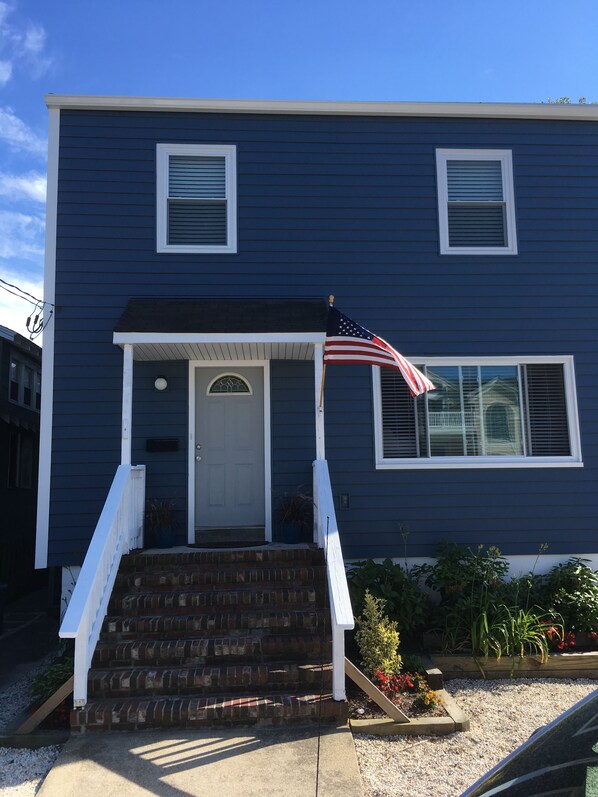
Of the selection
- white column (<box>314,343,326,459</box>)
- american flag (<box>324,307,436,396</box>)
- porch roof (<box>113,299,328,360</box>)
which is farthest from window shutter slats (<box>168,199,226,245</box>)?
american flag (<box>324,307,436,396</box>)

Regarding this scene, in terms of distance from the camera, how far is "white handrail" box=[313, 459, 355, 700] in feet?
14.9

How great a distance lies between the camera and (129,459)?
6.46 meters

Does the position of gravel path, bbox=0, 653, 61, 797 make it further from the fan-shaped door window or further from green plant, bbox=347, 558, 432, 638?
the fan-shaped door window

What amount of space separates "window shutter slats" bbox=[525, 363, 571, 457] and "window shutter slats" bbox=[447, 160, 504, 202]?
2269mm

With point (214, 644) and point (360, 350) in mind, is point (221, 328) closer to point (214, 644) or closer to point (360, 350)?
point (360, 350)

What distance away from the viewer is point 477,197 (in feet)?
25.7

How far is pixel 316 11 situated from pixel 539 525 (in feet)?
23.1

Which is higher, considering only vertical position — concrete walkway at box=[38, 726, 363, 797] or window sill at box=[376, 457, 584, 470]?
window sill at box=[376, 457, 584, 470]

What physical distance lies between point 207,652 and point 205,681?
0.28 meters

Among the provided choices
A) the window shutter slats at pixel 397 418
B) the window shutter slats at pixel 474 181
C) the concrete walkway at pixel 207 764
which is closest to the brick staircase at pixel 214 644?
the concrete walkway at pixel 207 764

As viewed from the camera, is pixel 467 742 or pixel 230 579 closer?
pixel 467 742

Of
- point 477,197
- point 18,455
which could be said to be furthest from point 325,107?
point 18,455

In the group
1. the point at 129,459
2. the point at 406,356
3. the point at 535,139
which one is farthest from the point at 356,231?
the point at 129,459

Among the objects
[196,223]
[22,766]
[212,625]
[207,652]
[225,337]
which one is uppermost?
[196,223]
